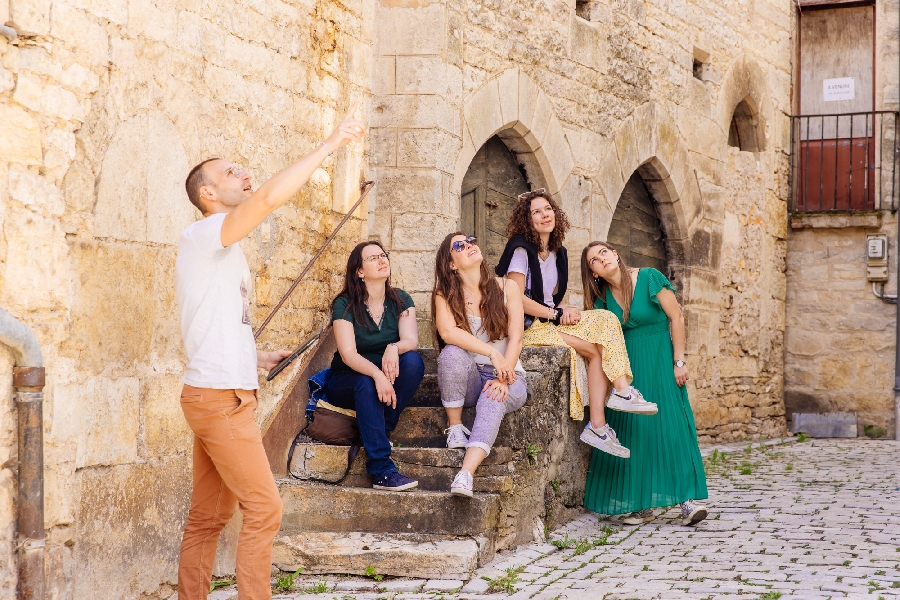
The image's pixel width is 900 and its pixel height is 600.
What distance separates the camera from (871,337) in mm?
11922

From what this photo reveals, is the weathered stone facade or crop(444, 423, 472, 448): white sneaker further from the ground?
the weathered stone facade

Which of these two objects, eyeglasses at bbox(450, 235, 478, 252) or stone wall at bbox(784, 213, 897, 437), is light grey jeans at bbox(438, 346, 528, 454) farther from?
stone wall at bbox(784, 213, 897, 437)

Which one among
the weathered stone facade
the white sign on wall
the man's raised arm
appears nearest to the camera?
the man's raised arm

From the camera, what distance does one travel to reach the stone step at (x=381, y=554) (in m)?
4.62

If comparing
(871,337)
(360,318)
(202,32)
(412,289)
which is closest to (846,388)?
(871,337)

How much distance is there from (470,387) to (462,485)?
28.0 inches

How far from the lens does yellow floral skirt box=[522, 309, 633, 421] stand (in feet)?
19.6

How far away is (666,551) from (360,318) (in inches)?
74.7

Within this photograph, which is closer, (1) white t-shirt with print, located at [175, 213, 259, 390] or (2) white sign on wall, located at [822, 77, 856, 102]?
(1) white t-shirt with print, located at [175, 213, 259, 390]

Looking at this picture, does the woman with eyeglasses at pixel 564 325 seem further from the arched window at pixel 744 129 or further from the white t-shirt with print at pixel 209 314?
the arched window at pixel 744 129

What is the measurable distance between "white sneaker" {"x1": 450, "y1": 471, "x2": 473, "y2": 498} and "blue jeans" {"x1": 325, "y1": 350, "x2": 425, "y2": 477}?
1.25ft

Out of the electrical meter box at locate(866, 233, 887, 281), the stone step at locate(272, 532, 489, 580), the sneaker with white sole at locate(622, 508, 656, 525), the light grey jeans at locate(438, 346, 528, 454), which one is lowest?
the sneaker with white sole at locate(622, 508, 656, 525)

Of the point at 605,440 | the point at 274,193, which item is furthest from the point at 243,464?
the point at 605,440

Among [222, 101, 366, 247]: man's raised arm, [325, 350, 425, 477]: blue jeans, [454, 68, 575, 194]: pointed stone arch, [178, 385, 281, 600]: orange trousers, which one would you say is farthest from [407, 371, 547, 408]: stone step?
[222, 101, 366, 247]: man's raised arm
